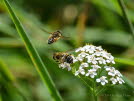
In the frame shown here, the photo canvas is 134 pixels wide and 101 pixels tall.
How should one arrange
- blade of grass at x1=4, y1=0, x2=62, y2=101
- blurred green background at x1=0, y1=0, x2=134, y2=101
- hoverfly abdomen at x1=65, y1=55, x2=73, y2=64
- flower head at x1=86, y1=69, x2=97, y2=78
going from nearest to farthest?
blade of grass at x1=4, y1=0, x2=62, y2=101 < flower head at x1=86, y1=69, x2=97, y2=78 < hoverfly abdomen at x1=65, y1=55, x2=73, y2=64 < blurred green background at x1=0, y1=0, x2=134, y2=101

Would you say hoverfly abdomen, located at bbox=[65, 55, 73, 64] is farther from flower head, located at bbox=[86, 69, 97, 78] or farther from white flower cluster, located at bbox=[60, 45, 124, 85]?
flower head, located at bbox=[86, 69, 97, 78]

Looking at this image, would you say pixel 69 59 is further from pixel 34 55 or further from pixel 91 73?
pixel 34 55

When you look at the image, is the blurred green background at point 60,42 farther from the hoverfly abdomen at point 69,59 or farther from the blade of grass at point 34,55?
the blade of grass at point 34,55

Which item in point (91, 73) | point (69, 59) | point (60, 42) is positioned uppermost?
point (60, 42)

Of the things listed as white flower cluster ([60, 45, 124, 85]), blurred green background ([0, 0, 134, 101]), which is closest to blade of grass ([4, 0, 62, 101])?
white flower cluster ([60, 45, 124, 85])

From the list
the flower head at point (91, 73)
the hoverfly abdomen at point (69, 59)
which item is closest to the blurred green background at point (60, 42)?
the hoverfly abdomen at point (69, 59)

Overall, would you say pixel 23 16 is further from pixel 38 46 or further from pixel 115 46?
pixel 115 46

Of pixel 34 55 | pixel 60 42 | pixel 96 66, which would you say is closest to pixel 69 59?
pixel 96 66
